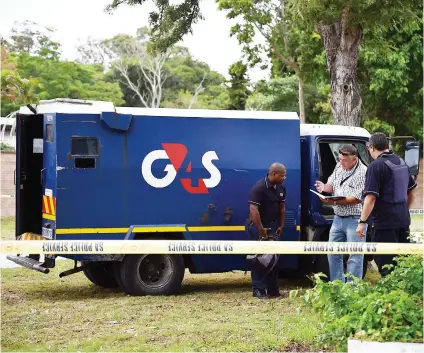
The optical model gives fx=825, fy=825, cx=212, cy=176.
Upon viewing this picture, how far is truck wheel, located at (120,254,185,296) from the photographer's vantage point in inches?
411

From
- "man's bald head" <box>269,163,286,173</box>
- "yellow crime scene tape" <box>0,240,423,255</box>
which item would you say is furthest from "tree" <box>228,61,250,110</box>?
"yellow crime scene tape" <box>0,240,423,255</box>

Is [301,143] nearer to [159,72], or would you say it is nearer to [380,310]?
[380,310]

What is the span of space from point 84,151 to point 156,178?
97cm

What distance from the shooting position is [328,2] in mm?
12602

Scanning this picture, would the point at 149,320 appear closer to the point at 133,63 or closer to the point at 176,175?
the point at 176,175

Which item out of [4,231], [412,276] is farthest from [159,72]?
[412,276]

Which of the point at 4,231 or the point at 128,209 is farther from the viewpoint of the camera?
the point at 4,231

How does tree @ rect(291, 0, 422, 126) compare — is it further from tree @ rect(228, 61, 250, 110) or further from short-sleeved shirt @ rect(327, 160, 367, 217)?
tree @ rect(228, 61, 250, 110)

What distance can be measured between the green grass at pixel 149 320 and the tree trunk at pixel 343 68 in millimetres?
4296

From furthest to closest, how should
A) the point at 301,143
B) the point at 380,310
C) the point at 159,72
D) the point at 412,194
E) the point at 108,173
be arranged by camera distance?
the point at 159,72 < the point at 301,143 < the point at 108,173 < the point at 412,194 < the point at 380,310

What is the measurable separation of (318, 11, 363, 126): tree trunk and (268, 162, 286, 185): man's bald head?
16.7 feet

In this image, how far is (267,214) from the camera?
404 inches

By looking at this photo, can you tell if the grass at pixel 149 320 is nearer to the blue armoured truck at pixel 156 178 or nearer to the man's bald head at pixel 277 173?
the blue armoured truck at pixel 156 178

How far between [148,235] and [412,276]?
480 centimetres
